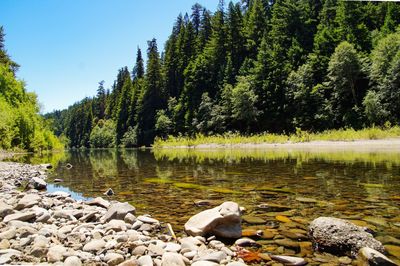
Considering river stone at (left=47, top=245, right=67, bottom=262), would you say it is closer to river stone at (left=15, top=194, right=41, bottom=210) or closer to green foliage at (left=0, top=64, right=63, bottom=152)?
river stone at (left=15, top=194, right=41, bottom=210)

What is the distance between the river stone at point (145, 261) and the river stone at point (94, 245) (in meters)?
0.79

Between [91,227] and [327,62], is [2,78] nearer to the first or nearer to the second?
[327,62]

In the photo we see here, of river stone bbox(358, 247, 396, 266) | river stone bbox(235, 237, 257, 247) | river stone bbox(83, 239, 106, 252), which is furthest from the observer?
river stone bbox(235, 237, 257, 247)

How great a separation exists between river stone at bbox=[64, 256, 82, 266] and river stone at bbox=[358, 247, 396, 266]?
3.25 metres

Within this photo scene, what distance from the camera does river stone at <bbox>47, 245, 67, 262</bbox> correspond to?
12.3 ft

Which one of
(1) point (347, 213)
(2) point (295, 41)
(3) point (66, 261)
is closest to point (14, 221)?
(3) point (66, 261)

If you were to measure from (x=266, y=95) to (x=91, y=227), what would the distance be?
4735cm

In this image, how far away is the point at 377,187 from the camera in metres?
7.71

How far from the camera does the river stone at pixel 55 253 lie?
12.3 feet

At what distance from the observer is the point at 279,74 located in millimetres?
49938

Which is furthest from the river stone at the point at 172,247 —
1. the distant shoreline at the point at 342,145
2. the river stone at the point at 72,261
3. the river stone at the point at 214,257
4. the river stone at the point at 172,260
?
the distant shoreline at the point at 342,145

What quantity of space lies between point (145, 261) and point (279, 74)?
49399mm

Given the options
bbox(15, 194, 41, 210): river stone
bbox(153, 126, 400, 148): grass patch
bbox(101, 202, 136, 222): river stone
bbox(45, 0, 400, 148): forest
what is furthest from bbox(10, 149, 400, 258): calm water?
bbox(45, 0, 400, 148): forest

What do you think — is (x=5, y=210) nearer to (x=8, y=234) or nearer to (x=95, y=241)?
(x=8, y=234)
